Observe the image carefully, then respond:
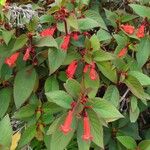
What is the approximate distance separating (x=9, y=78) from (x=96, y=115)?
49cm

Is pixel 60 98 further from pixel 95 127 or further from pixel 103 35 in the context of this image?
pixel 103 35

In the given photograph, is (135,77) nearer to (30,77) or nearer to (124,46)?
(124,46)

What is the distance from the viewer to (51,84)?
161cm

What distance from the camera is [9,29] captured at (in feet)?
5.41

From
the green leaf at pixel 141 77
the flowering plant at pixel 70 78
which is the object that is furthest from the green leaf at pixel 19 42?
the green leaf at pixel 141 77

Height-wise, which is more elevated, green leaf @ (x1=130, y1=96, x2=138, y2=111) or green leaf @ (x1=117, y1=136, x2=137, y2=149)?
green leaf @ (x1=130, y1=96, x2=138, y2=111)

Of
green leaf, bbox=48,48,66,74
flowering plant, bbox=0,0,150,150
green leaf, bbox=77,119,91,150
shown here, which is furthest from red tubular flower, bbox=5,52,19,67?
green leaf, bbox=77,119,91,150

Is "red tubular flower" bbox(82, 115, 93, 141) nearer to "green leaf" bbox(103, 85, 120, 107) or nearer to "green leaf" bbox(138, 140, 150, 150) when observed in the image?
"green leaf" bbox(103, 85, 120, 107)

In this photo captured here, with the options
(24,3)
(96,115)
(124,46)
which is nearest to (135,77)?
(124,46)

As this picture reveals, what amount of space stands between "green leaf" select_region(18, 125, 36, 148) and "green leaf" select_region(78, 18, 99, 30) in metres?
0.44

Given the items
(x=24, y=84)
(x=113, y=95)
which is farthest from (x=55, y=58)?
(x=113, y=95)

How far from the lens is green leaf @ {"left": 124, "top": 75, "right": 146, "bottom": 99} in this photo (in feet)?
5.02

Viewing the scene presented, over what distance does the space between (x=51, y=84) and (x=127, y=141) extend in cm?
39

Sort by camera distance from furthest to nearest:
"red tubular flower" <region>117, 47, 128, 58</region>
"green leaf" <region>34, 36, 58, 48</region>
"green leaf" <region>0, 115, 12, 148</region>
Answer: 1. "red tubular flower" <region>117, 47, 128, 58</region>
2. "green leaf" <region>34, 36, 58, 48</region>
3. "green leaf" <region>0, 115, 12, 148</region>
